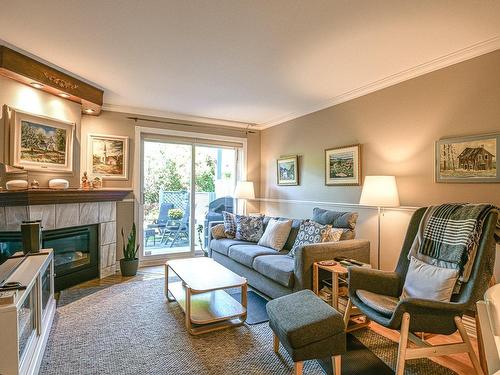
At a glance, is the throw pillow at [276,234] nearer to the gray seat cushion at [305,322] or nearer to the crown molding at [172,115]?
the gray seat cushion at [305,322]

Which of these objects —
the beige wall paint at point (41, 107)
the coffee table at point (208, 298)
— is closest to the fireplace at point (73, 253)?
the beige wall paint at point (41, 107)

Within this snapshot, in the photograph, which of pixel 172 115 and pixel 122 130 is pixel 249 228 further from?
→ pixel 122 130

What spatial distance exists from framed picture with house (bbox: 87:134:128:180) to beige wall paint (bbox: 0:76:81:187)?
308mm

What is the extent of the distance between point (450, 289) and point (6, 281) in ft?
9.37

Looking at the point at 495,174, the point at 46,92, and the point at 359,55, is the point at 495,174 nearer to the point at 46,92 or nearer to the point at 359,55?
the point at 359,55

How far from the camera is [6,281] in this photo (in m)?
1.81

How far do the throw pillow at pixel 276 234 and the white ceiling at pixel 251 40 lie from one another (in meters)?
1.69

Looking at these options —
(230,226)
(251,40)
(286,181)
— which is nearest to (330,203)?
(286,181)

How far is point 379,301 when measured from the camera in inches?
82.0

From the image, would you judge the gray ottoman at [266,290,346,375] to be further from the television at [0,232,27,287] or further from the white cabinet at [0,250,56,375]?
the television at [0,232,27,287]

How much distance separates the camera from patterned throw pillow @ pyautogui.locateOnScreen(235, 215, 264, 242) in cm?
408

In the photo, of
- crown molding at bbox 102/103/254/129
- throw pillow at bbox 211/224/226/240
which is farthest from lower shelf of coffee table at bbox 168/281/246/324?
crown molding at bbox 102/103/254/129

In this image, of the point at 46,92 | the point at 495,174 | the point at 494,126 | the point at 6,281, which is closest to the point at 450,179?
the point at 495,174

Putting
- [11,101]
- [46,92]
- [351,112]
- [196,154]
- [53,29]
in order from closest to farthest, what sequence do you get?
[53,29]
[11,101]
[46,92]
[351,112]
[196,154]
